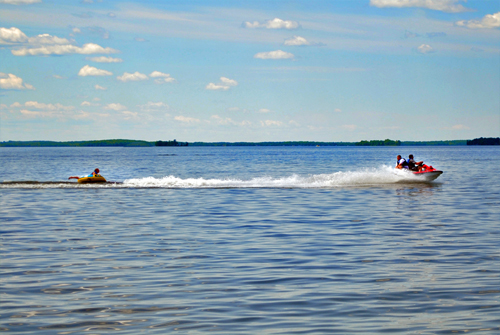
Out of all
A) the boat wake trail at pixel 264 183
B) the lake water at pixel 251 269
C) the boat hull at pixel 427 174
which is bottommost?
the lake water at pixel 251 269

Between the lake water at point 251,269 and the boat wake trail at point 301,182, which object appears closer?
the lake water at point 251,269

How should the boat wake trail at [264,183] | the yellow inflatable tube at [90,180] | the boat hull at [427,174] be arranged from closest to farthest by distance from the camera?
the boat wake trail at [264,183]
the yellow inflatable tube at [90,180]
the boat hull at [427,174]

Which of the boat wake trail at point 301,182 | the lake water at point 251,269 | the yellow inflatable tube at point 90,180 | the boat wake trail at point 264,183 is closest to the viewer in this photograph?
the lake water at point 251,269

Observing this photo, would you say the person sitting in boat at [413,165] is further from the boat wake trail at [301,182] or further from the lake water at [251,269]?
the lake water at [251,269]

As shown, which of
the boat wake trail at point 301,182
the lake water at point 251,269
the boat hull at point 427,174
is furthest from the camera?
the boat hull at point 427,174

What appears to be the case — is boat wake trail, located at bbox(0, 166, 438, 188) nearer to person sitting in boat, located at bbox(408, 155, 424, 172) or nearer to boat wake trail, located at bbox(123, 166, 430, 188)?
boat wake trail, located at bbox(123, 166, 430, 188)

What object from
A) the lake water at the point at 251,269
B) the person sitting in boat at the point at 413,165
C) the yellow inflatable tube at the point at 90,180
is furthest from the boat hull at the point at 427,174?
the yellow inflatable tube at the point at 90,180

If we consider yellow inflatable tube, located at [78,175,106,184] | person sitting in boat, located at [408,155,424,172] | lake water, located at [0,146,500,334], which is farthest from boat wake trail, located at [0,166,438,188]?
lake water, located at [0,146,500,334]

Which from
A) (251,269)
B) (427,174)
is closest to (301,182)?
(427,174)

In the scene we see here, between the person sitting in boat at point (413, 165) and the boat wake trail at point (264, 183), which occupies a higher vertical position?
the person sitting in boat at point (413, 165)

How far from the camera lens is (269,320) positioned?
11.3m

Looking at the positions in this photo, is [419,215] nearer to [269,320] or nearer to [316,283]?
[316,283]

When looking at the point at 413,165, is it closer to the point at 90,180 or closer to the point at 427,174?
the point at 427,174

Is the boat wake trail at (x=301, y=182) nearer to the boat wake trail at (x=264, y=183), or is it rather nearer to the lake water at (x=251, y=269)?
the boat wake trail at (x=264, y=183)
